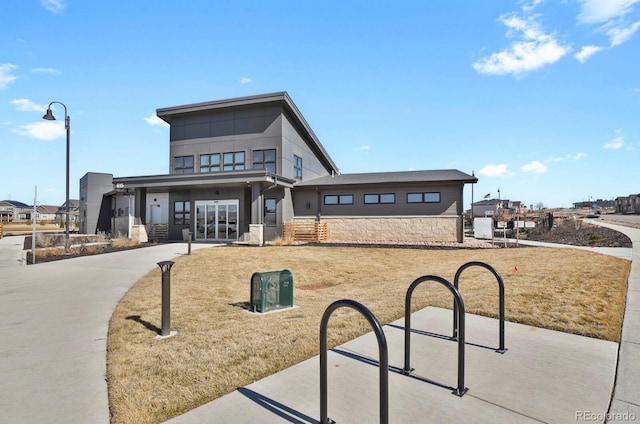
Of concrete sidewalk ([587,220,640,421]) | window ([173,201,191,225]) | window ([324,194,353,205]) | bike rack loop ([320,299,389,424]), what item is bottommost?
Answer: concrete sidewalk ([587,220,640,421])

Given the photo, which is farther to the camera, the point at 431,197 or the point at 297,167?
the point at 297,167

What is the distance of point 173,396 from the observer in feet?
11.7

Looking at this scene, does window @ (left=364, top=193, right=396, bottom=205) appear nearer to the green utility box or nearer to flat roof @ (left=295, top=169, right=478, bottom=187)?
flat roof @ (left=295, top=169, right=478, bottom=187)

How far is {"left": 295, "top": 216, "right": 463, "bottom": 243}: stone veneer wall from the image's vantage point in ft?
76.0

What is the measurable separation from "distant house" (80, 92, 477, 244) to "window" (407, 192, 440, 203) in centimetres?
7

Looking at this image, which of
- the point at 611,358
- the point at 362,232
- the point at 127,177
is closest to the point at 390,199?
the point at 362,232

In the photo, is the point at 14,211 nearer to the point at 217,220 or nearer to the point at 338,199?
the point at 217,220

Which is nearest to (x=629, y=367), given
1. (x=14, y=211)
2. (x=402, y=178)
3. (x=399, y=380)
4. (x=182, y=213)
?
(x=399, y=380)

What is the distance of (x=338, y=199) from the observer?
83.9 feet

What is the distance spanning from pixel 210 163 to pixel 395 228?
14.5m

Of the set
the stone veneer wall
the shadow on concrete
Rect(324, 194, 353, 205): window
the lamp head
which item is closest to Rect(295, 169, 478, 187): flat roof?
Rect(324, 194, 353, 205): window

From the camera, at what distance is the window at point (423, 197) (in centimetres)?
2364

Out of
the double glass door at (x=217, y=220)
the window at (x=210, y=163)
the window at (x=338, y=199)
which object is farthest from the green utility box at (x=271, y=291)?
the window at (x=210, y=163)

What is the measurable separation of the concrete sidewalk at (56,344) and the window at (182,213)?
45.0 ft
